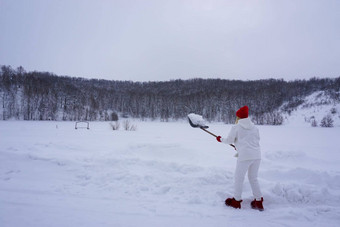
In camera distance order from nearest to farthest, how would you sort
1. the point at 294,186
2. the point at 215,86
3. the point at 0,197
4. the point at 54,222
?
the point at 54,222, the point at 0,197, the point at 294,186, the point at 215,86

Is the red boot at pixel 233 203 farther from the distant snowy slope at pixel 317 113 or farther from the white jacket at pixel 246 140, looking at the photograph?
the distant snowy slope at pixel 317 113

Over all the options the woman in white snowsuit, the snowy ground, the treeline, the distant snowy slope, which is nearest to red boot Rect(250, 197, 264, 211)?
the woman in white snowsuit

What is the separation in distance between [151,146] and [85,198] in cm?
363

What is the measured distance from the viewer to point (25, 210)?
3016 mm

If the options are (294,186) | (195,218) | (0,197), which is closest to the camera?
(195,218)

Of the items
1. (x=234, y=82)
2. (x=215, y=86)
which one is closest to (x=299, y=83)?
(x=234, y=82)

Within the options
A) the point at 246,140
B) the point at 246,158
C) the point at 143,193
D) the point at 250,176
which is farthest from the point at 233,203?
the point at 143,193

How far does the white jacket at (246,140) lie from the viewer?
128 inches

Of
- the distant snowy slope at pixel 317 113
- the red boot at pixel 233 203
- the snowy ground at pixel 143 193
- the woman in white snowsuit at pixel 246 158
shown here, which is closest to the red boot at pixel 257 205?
the woman in white snowsuit at pixel 246 158

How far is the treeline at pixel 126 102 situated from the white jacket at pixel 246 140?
43.6 metres

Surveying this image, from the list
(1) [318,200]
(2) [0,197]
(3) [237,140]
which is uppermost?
(3) [237,140]

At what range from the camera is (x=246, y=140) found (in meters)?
3.29

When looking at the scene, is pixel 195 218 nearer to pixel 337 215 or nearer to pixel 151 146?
pixel 337 215

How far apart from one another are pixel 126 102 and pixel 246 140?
73471 mm
